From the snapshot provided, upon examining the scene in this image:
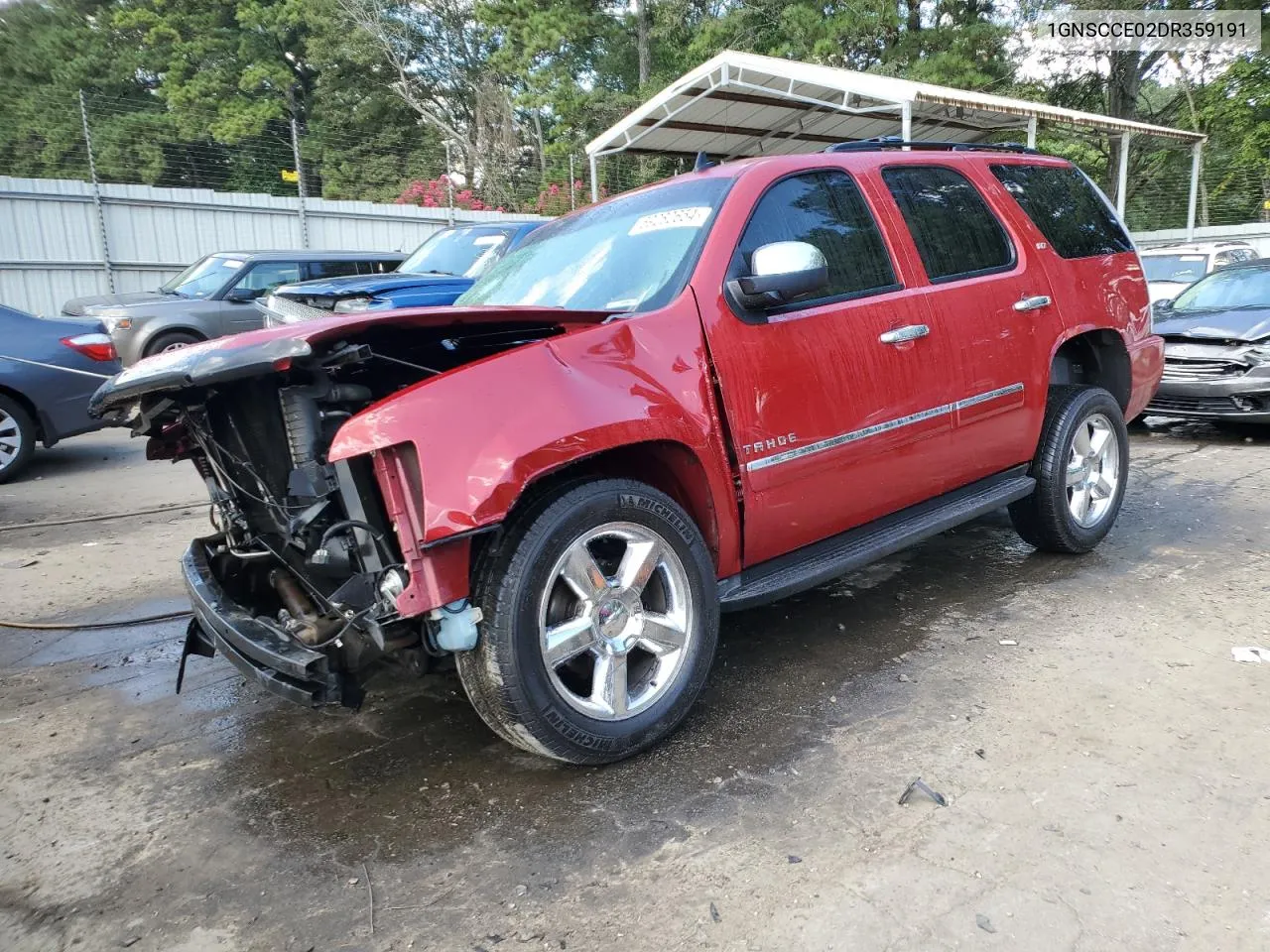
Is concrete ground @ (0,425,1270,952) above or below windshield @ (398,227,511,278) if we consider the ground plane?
below

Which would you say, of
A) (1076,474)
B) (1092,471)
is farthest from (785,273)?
(1092,471)

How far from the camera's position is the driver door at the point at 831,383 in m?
3.10

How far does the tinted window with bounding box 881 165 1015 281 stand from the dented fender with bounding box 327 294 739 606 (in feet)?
4.39

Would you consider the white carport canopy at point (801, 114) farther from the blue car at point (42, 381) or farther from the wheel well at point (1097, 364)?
the blue car at point (42, 381)

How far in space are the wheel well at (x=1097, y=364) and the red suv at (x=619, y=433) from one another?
1.57 ft

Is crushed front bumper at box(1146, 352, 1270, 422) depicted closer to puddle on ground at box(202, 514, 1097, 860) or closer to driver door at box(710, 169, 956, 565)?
driver door at box(710, 169, 956, 565)

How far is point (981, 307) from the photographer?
388cm

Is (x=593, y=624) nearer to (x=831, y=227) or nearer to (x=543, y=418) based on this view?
(x=543, y=418)

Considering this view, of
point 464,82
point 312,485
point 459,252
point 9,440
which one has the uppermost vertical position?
point 464,82

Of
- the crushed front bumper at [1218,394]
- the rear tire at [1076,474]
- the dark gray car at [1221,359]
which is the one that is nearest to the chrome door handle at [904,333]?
the rear tire at [1076,474]

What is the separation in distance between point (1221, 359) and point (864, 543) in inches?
226

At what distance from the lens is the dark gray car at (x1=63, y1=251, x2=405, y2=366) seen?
35.0ft

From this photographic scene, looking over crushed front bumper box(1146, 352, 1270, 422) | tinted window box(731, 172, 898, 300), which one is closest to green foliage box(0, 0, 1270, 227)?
crushed front bumper box(1146, 352, 1270, 422)

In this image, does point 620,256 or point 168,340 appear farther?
point 168,340
